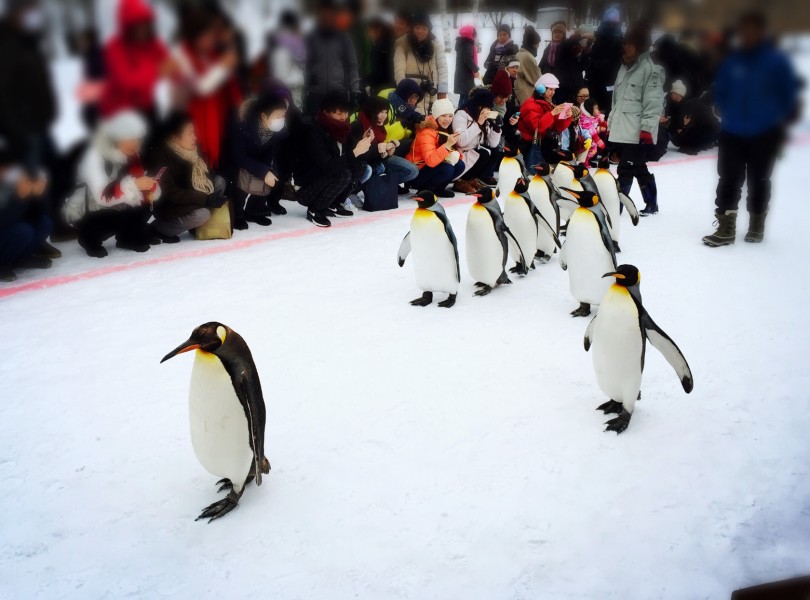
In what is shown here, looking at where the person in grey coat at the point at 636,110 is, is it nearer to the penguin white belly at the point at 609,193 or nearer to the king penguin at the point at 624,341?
the penguin white belly at the point at 609,193

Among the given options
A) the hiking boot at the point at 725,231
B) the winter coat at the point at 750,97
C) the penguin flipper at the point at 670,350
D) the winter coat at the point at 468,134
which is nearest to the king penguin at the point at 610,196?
the hiking boot at the point at 725,231

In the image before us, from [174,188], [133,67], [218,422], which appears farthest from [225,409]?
[133,67]

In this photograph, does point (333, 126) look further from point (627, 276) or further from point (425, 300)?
point (627, 276)

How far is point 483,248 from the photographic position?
286cm

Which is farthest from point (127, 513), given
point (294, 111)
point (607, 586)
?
point (294, 111)

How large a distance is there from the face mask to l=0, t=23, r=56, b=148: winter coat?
113 cm

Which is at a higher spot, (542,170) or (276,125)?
(276,125)

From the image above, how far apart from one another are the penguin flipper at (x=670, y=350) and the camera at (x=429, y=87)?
384cm

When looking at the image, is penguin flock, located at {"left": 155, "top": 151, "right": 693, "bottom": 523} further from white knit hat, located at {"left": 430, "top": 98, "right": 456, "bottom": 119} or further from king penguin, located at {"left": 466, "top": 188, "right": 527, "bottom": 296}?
white knit hat, located at {"left": 430, "top": 98, "right": 456, "bottom": 119}

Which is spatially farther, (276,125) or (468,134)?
(468,134)

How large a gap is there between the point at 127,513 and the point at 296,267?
→ 1.97m

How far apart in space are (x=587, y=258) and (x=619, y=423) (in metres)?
0.88

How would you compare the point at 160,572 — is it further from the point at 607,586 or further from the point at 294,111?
the point at 294,111


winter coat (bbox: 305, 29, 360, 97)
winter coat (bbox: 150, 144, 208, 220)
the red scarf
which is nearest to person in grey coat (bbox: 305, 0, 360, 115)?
winter coat (bbox: 305, 29, 360, 97)
